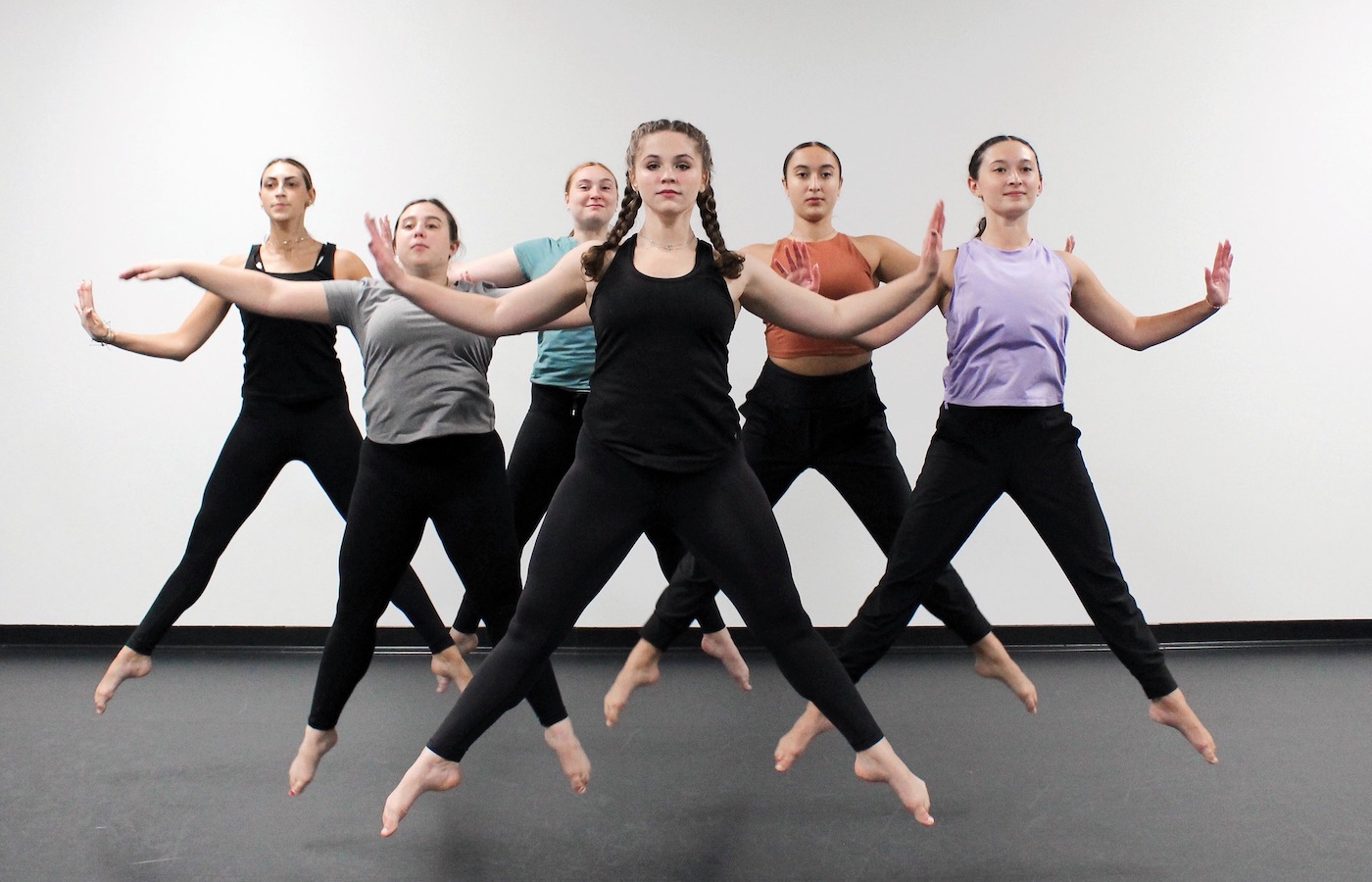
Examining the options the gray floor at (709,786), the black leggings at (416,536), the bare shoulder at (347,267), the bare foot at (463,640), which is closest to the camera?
the gray floor at (709,786)

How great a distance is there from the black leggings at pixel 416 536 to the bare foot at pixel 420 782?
313 millimetres

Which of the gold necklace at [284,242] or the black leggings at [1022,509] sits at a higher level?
the gold necklace at [284,242]

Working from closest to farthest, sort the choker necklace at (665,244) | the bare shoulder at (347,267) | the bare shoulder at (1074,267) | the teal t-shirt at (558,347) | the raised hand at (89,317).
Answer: the choker necklace at (665,244) < the bare shoulder at (1074,267) < the raised hand at (89,317) < the bare shoulder at (347,267) < the teal t-shirt at (558,347)

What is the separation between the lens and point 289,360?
330 centimetres

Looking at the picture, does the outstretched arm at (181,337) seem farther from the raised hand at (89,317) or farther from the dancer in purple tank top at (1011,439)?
the dancer in purple tank top at (1011,439)

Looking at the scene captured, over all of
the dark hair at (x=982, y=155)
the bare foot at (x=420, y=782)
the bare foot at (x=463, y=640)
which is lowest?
the bare foot at (x=463, y=640)

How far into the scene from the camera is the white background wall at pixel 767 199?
4.44 meters

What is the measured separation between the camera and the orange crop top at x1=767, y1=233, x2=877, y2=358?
3227 millimetres

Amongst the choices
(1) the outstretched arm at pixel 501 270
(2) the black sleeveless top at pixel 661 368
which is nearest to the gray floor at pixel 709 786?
(2) the black sleeveless top at pixel 661 368

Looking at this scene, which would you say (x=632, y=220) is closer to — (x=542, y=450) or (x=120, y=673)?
(x=542, y=450)

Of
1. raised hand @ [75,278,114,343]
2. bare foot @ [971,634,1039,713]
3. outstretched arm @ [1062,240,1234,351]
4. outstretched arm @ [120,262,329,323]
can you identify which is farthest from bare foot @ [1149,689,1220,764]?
raised hand @ [75,278,114,343]

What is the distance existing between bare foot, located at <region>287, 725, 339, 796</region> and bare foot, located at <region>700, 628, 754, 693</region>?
141 cm

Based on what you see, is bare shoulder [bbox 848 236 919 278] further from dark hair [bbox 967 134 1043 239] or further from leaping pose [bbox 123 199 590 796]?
leaping pose [bbox 123 199 590 796]

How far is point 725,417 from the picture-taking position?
2352mm
